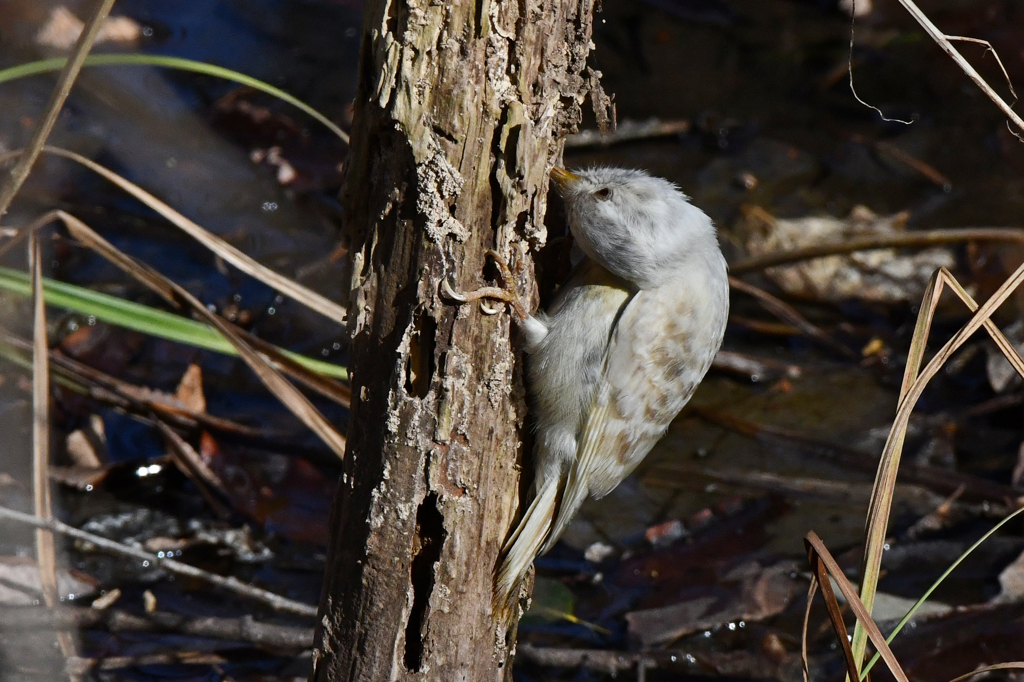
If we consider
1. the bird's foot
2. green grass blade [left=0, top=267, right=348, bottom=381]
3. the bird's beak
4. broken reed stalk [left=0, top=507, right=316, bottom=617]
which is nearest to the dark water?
broken reed stalk [left=0, top=507, right=316, bottom=617]

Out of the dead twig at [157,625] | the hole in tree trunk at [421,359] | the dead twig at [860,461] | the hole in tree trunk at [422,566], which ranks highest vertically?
the hole in tree trunk at [421,359]

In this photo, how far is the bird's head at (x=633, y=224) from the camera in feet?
7.89

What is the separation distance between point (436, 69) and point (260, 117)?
389 centimetres

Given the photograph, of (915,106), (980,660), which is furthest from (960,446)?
(915,106)

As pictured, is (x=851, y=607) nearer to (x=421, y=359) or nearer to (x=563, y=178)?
(x=421, y=359)

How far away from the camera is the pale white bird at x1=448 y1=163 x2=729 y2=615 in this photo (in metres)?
2.35

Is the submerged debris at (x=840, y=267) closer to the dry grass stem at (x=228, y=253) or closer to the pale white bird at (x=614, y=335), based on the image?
the pale white bird at (x=614, y=335)

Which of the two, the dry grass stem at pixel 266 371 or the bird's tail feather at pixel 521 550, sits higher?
the dry grass stem at pixel 266 371

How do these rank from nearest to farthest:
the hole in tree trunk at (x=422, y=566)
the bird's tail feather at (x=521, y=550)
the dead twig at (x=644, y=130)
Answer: the hole in tree trunk at (x=422, y=566)
the bird's tail feather at (x=521, y=550)
the dead twig at (x=644, y=130)

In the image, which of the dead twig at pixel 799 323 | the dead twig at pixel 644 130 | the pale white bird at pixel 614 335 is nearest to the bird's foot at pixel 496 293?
the pale white bird at pixel 614 335

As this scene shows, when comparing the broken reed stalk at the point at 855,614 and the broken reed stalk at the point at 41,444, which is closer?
the broken reed stalk at the point at 855,614

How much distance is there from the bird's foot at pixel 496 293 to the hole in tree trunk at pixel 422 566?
415 mm

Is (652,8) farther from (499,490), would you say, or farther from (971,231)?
(499,490)

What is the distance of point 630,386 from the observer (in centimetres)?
249
